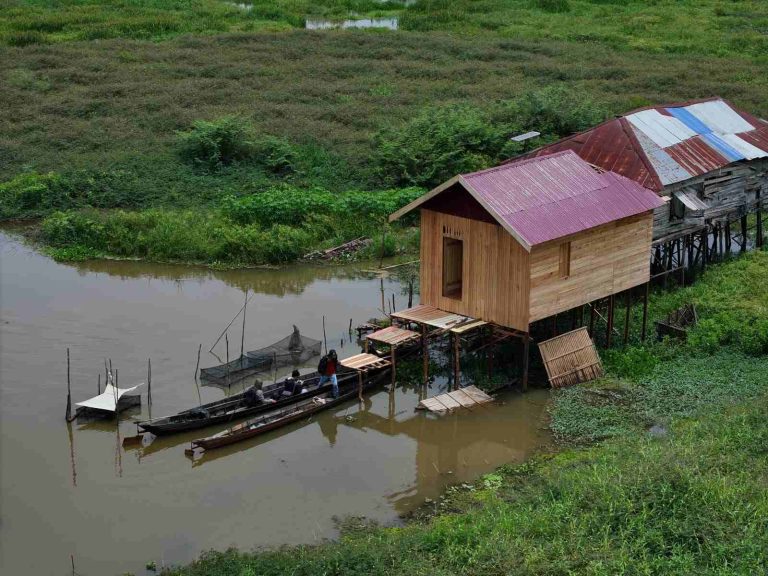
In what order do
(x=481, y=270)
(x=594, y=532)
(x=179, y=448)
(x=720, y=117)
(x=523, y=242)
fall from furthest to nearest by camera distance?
(x=720, y=117) < (x=481, y=270) < (x=523, y=242) < (x=179, y=448) < (x=594, y=532)

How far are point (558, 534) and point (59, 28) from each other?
47.8 metres

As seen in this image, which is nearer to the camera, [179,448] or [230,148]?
[179,448]

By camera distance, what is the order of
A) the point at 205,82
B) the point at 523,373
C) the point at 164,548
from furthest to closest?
1. the point at 205,82
2. the point at 523,373
3. the point at 164,548

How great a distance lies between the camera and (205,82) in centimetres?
4597

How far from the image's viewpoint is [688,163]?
1055 inches

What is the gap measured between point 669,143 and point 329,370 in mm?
11164

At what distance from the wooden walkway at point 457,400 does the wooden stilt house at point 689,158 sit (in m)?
7.03

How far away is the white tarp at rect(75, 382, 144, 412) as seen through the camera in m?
21.2

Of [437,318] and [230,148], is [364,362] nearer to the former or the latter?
[437,318]

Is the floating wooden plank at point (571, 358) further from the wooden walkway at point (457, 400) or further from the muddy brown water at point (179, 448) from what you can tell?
the wooden walkway at point (457, 400)

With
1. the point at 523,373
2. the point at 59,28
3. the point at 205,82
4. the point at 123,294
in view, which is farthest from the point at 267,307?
the point at 59,28

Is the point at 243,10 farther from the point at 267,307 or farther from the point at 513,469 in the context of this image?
the point at 513,469

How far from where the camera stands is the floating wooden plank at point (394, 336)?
889 inches

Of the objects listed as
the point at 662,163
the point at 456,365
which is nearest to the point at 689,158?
the point at 662,163
